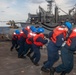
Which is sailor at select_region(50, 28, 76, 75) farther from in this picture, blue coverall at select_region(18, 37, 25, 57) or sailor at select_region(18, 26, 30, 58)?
blue coverall at select_region(18, 37, 25, 57)

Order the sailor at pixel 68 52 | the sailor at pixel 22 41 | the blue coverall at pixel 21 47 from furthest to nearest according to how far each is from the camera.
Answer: the blue coverall at pixel 21 47, the sailor at pixel 22 41, the sailor at pixel 68 52

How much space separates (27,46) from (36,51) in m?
1.90

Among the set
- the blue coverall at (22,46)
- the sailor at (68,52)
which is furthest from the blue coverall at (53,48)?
the blue coverall at (22,46)

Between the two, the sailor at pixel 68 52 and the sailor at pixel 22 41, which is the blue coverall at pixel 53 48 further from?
the sailor at pixel 22 41

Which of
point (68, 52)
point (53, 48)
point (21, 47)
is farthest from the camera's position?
point (21, 47)

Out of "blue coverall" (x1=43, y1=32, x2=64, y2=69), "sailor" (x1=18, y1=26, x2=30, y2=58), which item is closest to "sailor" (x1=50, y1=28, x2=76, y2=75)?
"blue coverall" (x1=43, y1=32, x2=64, y2=69)

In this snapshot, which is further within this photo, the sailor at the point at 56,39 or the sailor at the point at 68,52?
the sailor at the point at 56,39

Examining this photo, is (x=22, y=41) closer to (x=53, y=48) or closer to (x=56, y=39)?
(x=53, y=48)

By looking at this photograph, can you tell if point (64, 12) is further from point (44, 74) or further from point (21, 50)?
point (44, 74)

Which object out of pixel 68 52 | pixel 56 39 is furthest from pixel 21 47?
pixel 68 52

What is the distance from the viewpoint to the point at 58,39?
8570 millimetres

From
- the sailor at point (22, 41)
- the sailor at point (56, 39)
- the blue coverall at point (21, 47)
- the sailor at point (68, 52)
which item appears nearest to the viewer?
the sailor at point (68, 52)

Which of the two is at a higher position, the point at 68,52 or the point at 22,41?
the point at 68,52

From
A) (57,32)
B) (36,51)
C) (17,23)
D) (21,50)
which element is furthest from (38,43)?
(17,23)
